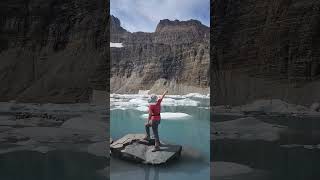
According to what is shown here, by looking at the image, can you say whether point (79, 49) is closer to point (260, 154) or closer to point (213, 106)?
point (213, 106)

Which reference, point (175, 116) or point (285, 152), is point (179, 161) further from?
point (175, 116)

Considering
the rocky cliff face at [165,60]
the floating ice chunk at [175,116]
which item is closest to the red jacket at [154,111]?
the floating ice chunk at [175,116]

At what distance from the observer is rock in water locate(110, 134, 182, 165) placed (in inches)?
162

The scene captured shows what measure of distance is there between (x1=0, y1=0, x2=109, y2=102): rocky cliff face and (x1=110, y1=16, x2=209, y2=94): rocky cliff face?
10703 mm

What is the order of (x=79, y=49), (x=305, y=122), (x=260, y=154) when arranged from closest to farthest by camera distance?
(x=260, y=154)
(x=305, y=122)
(x=79, y=49)

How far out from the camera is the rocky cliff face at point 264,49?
14.7 feet

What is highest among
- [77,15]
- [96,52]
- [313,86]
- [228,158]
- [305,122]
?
[77,15]

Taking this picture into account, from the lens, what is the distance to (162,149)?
418cm

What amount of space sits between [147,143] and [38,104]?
1.32 m

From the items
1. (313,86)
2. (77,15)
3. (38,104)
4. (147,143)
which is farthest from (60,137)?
(313,86)

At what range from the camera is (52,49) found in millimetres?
4523

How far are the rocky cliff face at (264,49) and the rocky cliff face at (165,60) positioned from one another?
33.4ft

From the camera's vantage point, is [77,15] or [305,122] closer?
[305,122]

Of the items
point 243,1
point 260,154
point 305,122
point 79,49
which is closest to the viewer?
point 260,154
